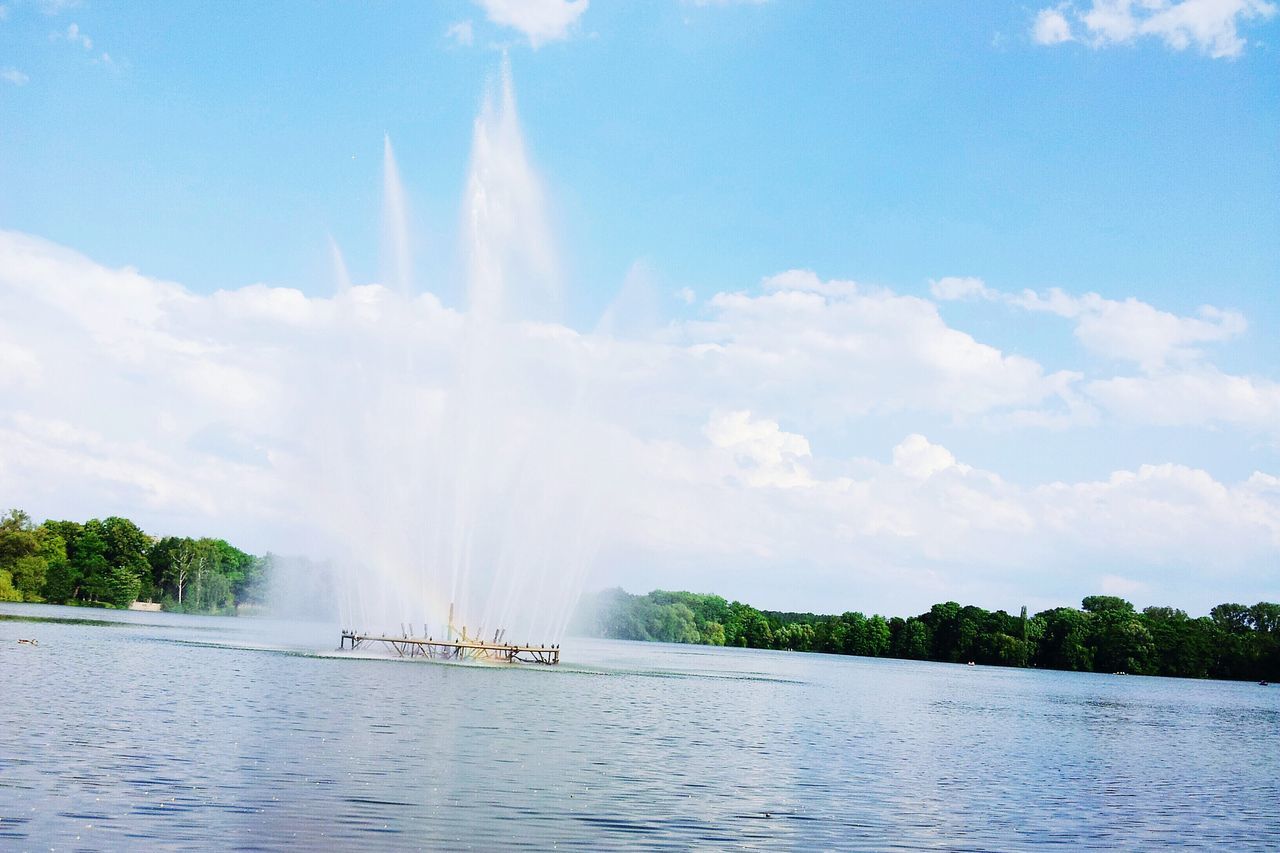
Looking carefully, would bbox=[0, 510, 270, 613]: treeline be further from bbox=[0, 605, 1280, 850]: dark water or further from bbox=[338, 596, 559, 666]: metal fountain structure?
bbox=[0, 605, 1280, 850]: dark water

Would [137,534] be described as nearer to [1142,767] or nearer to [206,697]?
[206,697]

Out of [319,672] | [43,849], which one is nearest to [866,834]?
[43,849]

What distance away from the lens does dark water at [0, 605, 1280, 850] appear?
813 inches

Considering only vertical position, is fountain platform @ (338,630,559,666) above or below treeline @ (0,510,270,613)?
below

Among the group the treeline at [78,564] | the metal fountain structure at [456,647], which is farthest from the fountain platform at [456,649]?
the treeline at [78,564]

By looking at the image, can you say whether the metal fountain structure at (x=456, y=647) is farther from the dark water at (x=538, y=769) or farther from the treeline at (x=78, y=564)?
the treeline at (x=78, y=564)

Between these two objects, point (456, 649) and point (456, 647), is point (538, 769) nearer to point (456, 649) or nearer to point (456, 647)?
point (456, 647)

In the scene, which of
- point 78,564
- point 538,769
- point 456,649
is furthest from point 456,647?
point 78,564

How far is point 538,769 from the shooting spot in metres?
28.4

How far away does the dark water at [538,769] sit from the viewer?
2064cm

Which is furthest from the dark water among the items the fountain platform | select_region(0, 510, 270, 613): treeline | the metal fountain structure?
select_region(0, 510, 270, 613): treeline

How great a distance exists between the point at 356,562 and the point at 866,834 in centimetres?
5455

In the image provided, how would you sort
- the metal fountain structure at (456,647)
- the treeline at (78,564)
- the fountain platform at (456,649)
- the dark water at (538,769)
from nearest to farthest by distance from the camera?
the dark water at (538,769)
the fountain platform at (456,649)
the metal fountain structure at (456,647)
the treeline at (78,564)

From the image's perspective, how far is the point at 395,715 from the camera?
3819cm
